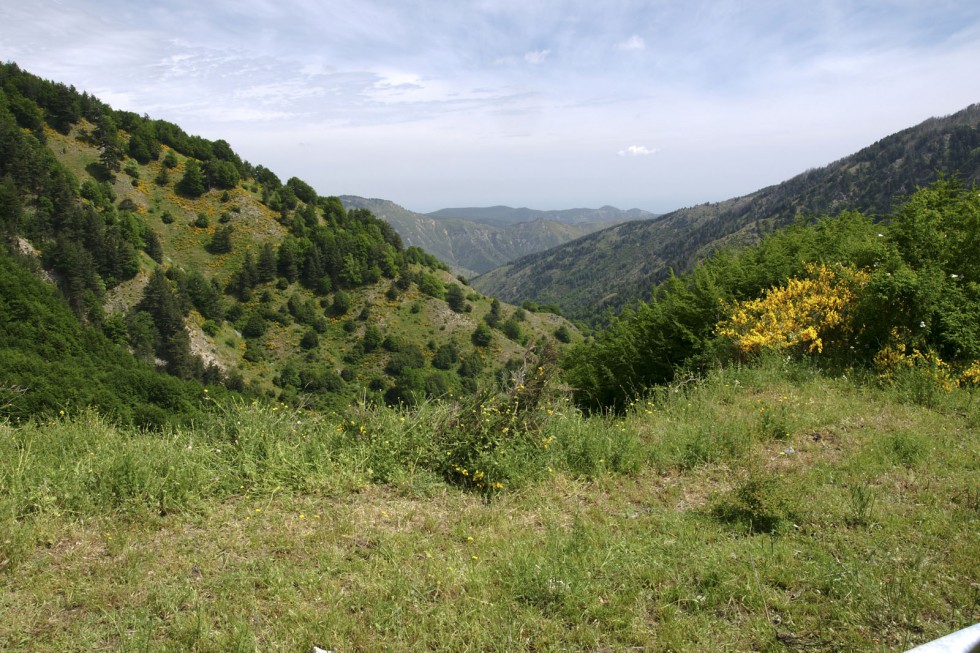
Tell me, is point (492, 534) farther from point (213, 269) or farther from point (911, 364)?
point (213, 269)

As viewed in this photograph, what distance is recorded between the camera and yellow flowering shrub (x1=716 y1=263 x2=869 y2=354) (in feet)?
28.0

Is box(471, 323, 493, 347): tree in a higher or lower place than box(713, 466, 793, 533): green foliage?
lower

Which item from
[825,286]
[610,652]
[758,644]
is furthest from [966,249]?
[610,652]

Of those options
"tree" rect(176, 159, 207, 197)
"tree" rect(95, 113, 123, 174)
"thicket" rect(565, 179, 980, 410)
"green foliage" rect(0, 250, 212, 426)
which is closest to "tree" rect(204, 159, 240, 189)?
"tree" rect(176, 159, 207, 197)

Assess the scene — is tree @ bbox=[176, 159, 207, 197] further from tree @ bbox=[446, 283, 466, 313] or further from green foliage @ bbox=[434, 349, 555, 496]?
green foliage @ bbox=[434, 349, 555, 496]

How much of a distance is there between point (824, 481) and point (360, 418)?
4.58m

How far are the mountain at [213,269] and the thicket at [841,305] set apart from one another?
48156mm

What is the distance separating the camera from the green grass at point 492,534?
9.18 feet

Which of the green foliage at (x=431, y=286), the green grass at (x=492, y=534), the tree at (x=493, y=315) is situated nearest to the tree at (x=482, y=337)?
the tree at (x=493, y=315)

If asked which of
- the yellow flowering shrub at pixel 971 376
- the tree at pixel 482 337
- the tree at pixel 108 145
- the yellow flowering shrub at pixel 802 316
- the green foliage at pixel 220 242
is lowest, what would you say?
the tree at pixel 482 337

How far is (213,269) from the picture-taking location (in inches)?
3474

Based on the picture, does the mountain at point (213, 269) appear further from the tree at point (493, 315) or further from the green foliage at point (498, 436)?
the green foliage at point (498, 436)

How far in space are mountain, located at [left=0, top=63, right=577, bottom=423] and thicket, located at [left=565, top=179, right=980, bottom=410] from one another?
48.2 m

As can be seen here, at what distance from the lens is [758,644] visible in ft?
8.82
